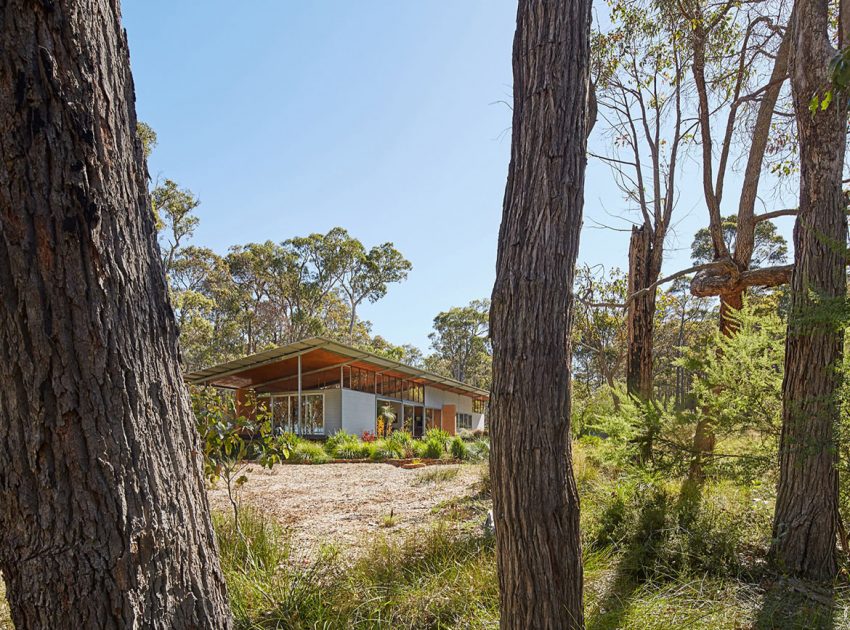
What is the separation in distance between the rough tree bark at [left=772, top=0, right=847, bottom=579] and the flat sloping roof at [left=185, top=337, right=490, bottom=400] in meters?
12.2

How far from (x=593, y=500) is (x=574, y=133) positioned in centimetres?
373

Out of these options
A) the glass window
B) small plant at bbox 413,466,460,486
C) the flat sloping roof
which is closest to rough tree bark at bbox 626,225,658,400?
small plant at bbox 413,466,460,486

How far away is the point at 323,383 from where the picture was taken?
20672 millimetres

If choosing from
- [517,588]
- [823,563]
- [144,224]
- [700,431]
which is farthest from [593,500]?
[144,224]

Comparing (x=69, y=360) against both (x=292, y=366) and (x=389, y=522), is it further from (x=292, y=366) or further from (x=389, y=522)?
(x=292, y=366)

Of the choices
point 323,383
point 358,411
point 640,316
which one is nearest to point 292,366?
point 323,383

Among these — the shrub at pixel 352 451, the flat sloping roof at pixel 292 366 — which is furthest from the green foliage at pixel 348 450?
the flat sloping roof at pixel 292 366

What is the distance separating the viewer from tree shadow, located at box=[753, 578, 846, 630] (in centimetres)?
258

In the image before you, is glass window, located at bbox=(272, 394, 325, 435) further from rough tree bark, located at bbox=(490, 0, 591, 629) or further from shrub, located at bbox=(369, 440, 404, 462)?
rough tree bark, located at bbox=(490, 0, 591, 629)

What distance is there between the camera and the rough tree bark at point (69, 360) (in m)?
1.29

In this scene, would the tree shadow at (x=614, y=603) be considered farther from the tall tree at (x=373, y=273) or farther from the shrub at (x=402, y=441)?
the tall tree at (x=373, y=273)

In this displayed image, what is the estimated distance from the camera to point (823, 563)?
339cm

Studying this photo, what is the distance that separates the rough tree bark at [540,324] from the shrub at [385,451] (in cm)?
1119

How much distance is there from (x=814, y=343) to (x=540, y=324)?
8.43 ft
